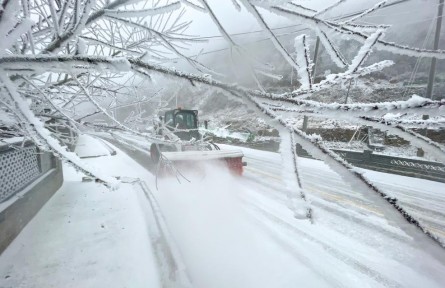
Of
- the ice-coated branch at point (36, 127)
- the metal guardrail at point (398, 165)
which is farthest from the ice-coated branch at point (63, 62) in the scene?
the metal guardrail at point (398, 165)

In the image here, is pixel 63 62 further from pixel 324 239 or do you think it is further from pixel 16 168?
pixel 16 168

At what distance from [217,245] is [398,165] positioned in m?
11.2

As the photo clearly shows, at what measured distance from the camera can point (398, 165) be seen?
12297 mm

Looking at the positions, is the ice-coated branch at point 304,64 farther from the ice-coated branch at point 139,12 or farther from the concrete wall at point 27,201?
the concrete wall at point 27,201

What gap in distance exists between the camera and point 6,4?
1.01 meters

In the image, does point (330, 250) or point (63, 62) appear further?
point (330, 250)

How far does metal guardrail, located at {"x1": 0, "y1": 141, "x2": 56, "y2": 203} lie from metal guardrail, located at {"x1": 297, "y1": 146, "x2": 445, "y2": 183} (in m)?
9.58

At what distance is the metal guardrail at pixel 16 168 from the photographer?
475cm

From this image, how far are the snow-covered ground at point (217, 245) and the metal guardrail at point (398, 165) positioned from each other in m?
4.39

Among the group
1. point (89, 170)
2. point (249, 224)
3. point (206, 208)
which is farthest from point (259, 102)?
point (206, 208)

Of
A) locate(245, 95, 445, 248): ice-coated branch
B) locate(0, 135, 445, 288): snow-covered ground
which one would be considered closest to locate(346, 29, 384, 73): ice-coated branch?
locate(245, 95, 445, 248): ice-coated branch

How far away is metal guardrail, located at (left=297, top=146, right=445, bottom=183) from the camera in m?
11.0

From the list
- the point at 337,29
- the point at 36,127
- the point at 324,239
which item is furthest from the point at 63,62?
the point at 324,239

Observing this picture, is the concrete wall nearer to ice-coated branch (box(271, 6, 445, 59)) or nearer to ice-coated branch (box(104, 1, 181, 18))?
ice-coated branch (box(104, 1, 181, 18))
